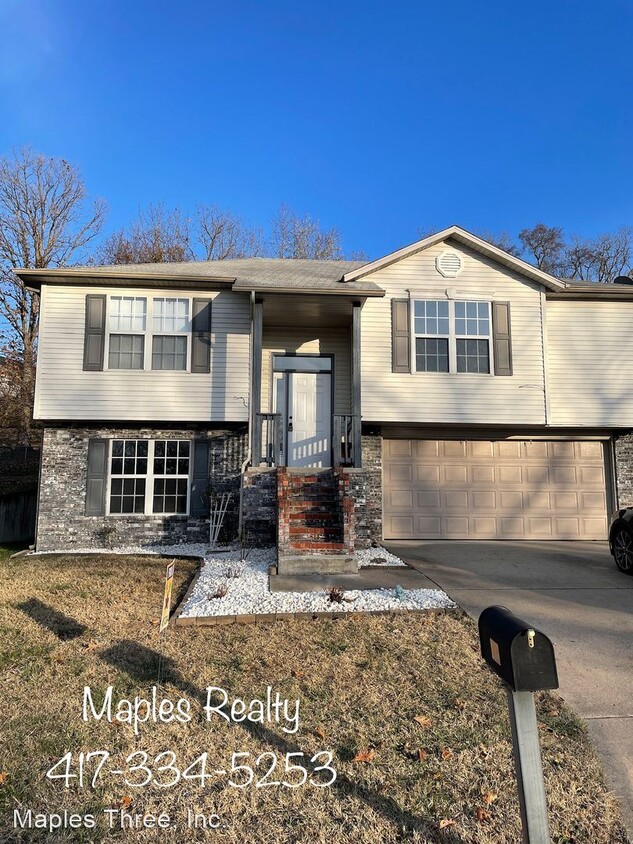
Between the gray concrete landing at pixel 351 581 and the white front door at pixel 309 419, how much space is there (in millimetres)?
3567

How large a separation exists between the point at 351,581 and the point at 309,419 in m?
4.54

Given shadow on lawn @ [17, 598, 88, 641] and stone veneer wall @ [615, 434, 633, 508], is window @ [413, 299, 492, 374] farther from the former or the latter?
shadow on lawn @ [17, 598, 88, 641]

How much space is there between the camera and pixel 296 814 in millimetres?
2379

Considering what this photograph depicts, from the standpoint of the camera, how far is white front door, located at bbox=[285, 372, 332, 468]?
10.3 meters

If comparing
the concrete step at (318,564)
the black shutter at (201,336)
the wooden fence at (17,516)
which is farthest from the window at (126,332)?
the wooden fence at (17,516)

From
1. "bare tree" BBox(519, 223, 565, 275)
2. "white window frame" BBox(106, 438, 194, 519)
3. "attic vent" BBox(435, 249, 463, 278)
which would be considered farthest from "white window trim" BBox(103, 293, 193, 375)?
"bare tree" BBox(519, 223, 565, 275)

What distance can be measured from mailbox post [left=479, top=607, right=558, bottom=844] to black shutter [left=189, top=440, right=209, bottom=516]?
27.0 feet

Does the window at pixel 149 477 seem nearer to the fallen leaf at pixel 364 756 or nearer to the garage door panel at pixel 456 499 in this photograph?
the garage door panel at pixel 456 499

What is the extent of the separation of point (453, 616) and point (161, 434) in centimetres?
682

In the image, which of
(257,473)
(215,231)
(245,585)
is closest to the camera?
(245,585)

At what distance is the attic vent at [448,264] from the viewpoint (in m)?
10.2

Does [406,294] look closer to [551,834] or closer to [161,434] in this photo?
[161,434]

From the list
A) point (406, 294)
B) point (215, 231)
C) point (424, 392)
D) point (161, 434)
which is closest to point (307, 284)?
point (406, 294)

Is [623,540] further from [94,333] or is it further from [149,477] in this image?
[94,333]
